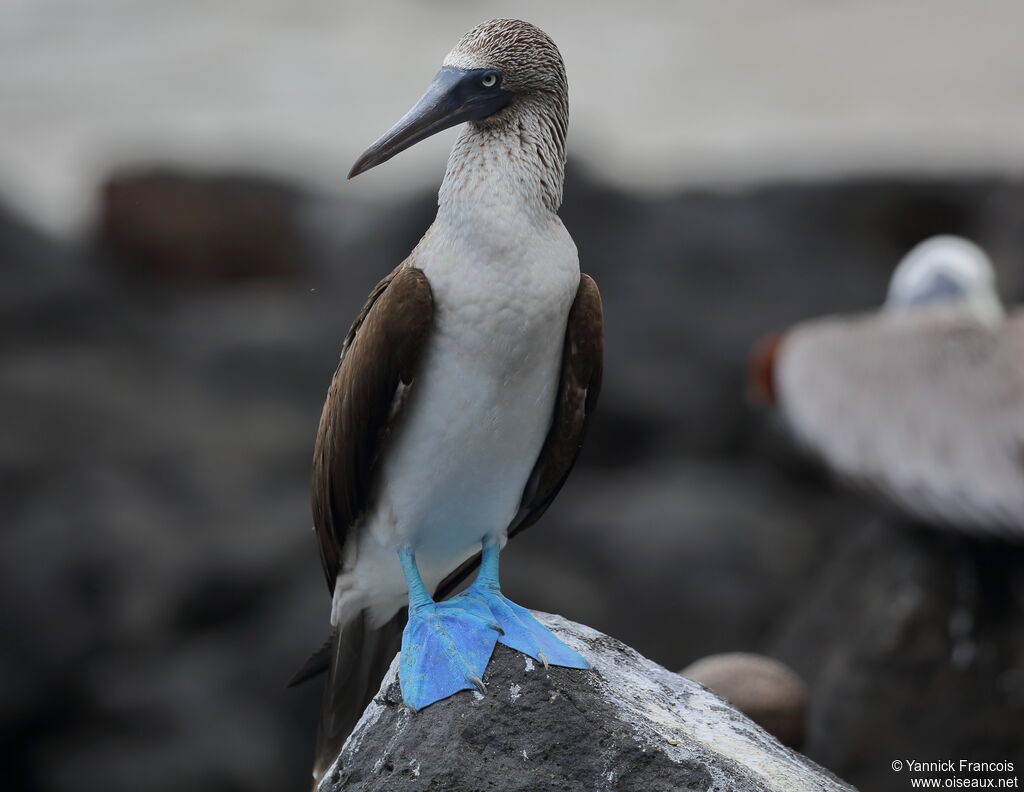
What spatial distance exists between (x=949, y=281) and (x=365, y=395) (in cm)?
731

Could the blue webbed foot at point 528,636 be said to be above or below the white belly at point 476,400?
below

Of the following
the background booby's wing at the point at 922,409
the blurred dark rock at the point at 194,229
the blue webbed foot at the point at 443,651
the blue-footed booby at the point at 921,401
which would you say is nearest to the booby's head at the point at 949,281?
the blue-footed booby at the point at 921,401

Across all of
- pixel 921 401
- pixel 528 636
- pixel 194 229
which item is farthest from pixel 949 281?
pixel 194 229

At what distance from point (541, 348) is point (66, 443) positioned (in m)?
9.12

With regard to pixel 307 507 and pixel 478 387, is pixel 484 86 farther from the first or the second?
pixel 307 507

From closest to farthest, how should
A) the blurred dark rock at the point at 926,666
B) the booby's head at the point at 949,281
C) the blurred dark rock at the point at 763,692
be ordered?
the blurred dark rock at the point at 763,692, the blurred dark rock at the point at 926,666, the booby's head at the point at 949,281

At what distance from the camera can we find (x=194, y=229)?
15.2m

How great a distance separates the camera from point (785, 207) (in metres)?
14.4

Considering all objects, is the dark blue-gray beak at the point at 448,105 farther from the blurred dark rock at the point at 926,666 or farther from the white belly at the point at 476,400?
the blurred dark rock at the point at 926,666

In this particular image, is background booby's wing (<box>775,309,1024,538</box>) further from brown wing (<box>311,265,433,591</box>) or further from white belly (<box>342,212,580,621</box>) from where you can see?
brown wing (<box>311,265,433,591</box>)

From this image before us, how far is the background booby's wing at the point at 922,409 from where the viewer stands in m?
7.88

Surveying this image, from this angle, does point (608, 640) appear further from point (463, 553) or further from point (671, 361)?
point (671, 361)

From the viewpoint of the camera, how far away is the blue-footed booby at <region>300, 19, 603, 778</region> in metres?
3.20

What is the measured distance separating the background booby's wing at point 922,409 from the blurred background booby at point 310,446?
0.97 feet
